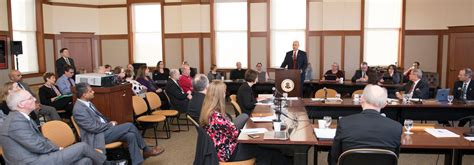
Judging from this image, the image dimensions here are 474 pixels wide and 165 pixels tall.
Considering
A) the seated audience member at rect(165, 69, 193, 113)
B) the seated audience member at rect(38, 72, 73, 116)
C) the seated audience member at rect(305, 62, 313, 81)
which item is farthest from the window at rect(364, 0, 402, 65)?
the seated audience member at rect(38, 72, 73, 116)

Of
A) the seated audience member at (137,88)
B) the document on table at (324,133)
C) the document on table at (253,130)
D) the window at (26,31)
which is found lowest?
the document on table at (324,133)

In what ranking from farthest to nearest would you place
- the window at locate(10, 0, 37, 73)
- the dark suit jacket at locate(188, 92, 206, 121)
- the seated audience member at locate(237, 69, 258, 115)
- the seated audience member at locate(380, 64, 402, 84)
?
the window at locate(10, 0, 37, 73), the seated audience member at locate(380, 64, 402, 84), the seated audience member at locate(237, 69, 258, 115), the dark suit jacket at locate(188, 92, 206, 121)

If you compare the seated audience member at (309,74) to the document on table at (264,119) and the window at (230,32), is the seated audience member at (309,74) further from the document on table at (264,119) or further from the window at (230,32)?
the document on table at (264,119)

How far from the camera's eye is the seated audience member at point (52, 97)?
6305 mm

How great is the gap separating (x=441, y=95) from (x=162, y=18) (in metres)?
8.45

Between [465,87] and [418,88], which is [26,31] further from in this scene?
[465,87]

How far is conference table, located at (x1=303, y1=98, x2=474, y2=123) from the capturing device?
5.19 m

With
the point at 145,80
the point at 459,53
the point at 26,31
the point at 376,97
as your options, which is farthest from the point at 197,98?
the point at 459,53

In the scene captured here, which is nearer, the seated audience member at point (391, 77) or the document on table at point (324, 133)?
the document on table at point (324, 133)

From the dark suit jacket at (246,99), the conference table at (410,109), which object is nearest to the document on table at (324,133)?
the dark suit jacket at (246,99)

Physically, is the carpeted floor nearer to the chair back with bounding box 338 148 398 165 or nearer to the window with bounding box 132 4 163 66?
the chair back with bounding box 338 148 398 165

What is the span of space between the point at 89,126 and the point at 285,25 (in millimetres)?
8040

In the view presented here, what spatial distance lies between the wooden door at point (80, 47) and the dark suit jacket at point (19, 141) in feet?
28.5

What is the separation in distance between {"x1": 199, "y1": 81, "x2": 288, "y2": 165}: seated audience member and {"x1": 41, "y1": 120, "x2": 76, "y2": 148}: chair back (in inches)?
63.5
